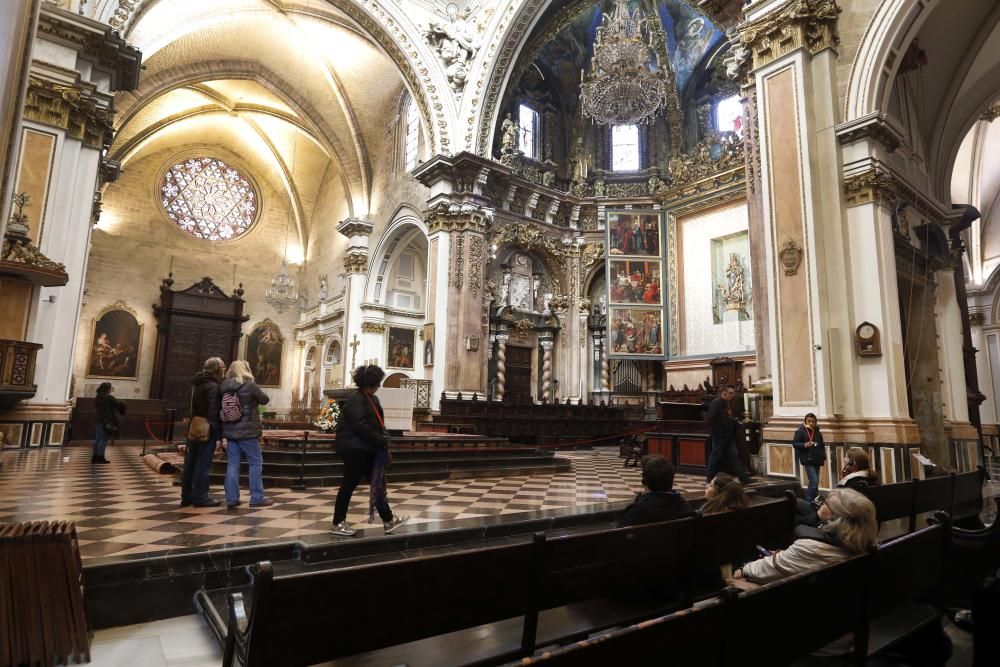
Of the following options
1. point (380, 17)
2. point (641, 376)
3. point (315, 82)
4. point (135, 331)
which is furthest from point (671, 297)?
point (135, 331)

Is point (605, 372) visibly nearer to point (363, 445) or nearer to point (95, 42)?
point (363, 445)

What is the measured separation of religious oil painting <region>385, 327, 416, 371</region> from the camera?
763 inches

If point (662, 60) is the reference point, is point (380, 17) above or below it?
below

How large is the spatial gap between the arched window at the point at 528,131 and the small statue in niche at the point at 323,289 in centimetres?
1057

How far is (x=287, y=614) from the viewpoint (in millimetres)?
1374

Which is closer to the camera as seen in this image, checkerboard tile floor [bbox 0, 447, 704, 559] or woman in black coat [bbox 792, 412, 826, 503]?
checkerboard tile floor [bbox 0, 447, 704, 559]

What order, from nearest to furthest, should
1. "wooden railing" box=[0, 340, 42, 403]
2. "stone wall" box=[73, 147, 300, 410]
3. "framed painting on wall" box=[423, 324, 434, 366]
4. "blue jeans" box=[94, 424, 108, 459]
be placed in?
"wooden railing" box=[0, 340, 42, 403] → "blue jeans" box=[94, 424, 108, 459] → "framed painting on wall" box=[423, 324, 434, 366] → "stone wall" box=[73, 147, 300, 410]

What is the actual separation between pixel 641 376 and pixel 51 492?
15.5 metres

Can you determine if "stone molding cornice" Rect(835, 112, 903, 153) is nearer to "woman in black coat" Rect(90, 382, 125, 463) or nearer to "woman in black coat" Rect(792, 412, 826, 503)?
"woman in black coat" Rect(792, 412, 826, 503)

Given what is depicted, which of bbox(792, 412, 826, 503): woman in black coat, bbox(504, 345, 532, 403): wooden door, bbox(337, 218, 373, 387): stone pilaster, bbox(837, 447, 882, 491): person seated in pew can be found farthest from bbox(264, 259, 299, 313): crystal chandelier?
bbox(837, 447, 882, 491): person seated in pew

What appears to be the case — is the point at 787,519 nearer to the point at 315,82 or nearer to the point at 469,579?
the point at 469,579

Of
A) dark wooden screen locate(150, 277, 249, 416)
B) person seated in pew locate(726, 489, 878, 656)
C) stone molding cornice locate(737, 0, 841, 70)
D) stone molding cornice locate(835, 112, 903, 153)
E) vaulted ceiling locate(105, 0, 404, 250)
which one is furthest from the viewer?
dark wooden screen locate(150, 277, 249, 416)

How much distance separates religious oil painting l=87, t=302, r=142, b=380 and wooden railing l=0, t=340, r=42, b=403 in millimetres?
13674

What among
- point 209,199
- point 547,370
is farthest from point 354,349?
point 209,199
